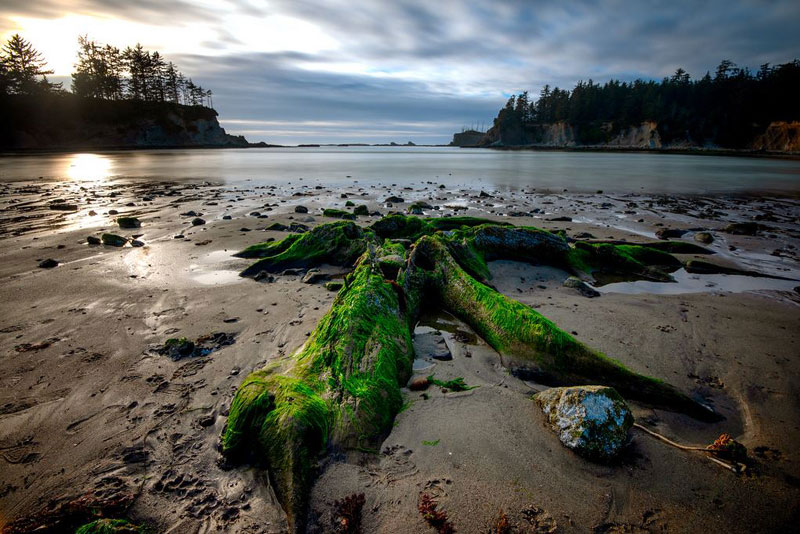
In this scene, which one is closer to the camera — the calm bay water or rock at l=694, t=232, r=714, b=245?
rock at l=694, t=232, r=714, b=245

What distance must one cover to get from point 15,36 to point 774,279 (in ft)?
377

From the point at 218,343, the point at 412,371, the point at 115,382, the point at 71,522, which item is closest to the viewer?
the point at 71,522

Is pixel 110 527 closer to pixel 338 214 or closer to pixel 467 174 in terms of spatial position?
pixel 338 214

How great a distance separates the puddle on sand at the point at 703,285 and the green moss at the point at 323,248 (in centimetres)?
479

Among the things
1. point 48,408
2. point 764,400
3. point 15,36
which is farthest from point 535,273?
point 15,36

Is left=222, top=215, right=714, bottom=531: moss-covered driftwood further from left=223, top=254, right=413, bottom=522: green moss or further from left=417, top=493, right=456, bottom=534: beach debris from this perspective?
left=417, top=493, right=456, bottom=534: beach debris

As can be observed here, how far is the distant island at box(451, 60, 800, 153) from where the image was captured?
2957 inches

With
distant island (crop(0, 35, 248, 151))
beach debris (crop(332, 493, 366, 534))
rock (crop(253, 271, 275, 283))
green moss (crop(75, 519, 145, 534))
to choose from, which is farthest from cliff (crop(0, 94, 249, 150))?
beach debris (crop(332, 493, 366, 534))

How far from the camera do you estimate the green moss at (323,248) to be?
24.0 ft

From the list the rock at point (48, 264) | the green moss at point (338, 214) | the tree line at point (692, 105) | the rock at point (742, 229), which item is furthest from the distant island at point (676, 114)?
the rock at point (48, 264)

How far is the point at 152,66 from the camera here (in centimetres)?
8644

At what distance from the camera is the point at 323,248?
301 inches

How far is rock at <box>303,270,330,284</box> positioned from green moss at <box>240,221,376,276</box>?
26.3 inches

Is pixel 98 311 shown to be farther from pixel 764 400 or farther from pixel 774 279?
pixel 774 279
